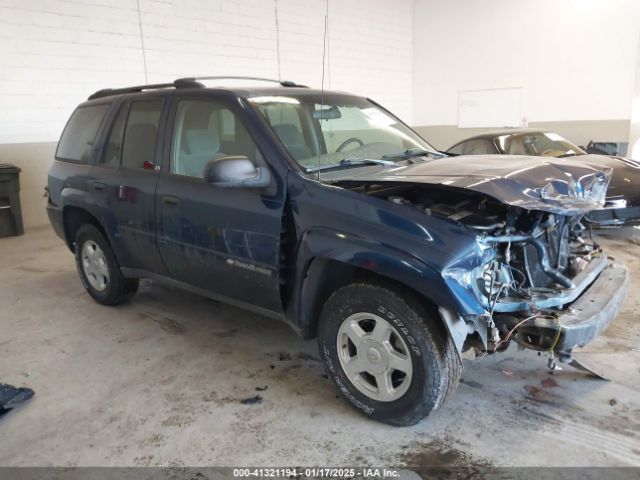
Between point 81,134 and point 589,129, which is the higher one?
point 81,134

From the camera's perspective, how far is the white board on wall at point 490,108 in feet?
39.4

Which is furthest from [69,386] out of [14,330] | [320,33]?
[320,33]

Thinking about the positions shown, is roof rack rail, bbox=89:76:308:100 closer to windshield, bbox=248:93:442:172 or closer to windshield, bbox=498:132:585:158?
windshield, bbox=248:93:442:172

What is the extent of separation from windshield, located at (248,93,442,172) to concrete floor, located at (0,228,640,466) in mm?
1333

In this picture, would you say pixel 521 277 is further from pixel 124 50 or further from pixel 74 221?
pixel 124 50

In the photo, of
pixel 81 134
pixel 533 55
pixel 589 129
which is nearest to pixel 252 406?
pixel 81 134

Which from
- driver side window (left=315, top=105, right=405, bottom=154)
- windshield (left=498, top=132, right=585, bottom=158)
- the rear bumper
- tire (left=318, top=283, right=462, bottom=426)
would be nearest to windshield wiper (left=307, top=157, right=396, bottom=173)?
driver side window (left=315, top=105, right=405, bottom=154)

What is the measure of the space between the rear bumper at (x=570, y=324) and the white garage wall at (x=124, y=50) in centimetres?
779

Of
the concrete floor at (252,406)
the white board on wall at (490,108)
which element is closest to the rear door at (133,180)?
the concrete floor at (252,406)

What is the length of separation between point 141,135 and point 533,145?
17.0 ft

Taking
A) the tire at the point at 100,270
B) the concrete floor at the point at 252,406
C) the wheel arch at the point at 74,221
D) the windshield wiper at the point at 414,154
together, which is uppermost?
the windshield wiper at the point at 414,154

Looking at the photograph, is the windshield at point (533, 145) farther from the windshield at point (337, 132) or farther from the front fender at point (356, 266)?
the front fender at point (356, 266)

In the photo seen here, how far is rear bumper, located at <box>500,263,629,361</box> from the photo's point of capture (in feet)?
7.39

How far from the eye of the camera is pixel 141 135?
3.64 meters
